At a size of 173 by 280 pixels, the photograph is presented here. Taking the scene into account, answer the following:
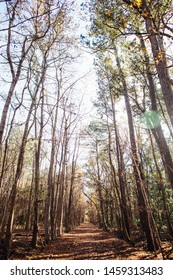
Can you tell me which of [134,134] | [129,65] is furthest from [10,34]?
[134,134]

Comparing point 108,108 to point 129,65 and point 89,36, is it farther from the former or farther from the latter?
point 89,36

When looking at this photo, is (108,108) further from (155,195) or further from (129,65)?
(155,195)

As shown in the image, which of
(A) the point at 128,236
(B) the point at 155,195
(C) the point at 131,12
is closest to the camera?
(C) the point at 131,12

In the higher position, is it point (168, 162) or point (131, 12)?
point (131, 12)

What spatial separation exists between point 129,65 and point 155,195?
8560mm

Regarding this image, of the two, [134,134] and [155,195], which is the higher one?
[134,134]

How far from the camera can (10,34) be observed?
5754 mm

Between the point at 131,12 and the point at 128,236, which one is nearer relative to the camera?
the point at 131,12

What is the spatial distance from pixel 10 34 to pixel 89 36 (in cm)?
247
